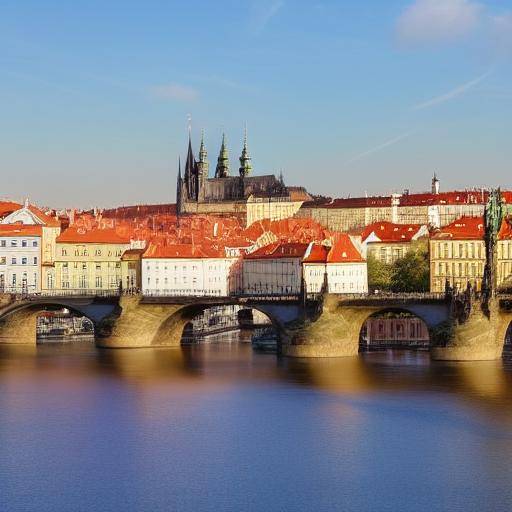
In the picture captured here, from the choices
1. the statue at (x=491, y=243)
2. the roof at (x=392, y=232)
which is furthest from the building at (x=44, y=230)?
the statue at (x=491, y=243)

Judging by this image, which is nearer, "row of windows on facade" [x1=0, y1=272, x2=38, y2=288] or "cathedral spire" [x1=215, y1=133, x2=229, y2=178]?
"row of windows on facade" [x1=0, y1=272, x2=38, y2=288]

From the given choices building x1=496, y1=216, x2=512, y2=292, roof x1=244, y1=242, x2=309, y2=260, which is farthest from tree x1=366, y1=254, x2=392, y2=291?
building x1=496, y1=216, x2=512, y2=292

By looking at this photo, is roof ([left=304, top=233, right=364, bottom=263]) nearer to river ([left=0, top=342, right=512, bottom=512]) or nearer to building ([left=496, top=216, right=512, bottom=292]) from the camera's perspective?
building ([left=496, top=216, right=512, bottom=292])

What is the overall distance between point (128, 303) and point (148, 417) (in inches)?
1090

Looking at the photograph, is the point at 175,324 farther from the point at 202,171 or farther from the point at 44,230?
the point at 202,171

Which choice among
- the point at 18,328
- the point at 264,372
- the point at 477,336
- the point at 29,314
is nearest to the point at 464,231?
the point at 29,314

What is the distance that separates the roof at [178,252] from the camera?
106m

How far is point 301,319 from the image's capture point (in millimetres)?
78688

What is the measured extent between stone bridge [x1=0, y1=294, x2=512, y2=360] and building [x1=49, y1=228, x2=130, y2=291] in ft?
47.5

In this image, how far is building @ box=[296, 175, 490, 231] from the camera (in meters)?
135

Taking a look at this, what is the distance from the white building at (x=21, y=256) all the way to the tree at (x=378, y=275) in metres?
19.3

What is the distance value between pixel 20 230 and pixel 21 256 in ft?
5.30

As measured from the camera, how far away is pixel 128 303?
278 ft

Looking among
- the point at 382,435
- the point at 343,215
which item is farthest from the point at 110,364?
the point at 343,215
